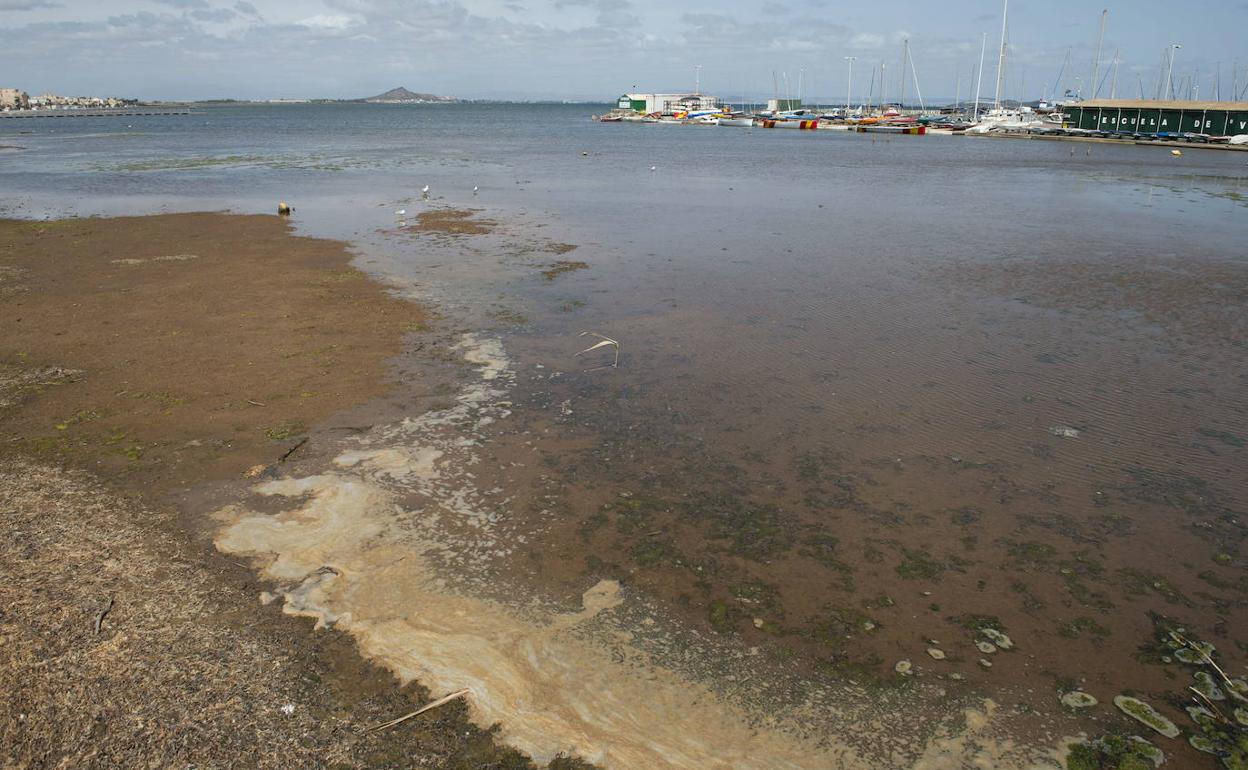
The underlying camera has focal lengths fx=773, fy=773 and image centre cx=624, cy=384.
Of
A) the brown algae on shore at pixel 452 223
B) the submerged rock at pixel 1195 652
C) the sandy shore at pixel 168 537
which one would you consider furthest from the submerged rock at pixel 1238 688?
the brown algae on shore at pixel 452 223

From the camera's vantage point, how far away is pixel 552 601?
16.9ft

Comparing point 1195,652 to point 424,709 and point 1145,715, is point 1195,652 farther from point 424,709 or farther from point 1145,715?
point 424,709

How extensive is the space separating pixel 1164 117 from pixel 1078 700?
268 feet

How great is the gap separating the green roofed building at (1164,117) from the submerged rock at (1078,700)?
74987mm

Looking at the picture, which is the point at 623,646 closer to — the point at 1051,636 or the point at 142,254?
the point at 1051,636

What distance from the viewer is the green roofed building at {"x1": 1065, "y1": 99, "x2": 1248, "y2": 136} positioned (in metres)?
61.9

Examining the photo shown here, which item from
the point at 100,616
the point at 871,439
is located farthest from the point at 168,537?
the point at 871,439

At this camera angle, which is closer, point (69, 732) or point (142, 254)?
point (69, 732)

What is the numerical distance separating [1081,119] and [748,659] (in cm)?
9265

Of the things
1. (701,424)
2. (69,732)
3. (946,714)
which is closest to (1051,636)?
(946,714)

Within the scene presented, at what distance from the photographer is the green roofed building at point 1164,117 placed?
6191 centimetres

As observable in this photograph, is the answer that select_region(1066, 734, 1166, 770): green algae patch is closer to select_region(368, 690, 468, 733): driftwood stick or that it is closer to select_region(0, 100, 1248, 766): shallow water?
select_region(0, 100, 1248, 766): shallow water

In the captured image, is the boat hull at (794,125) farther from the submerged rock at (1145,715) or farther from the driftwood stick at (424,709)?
the driftwood stick at (424,709)

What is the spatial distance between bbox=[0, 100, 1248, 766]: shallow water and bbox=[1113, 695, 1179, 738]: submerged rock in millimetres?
124
